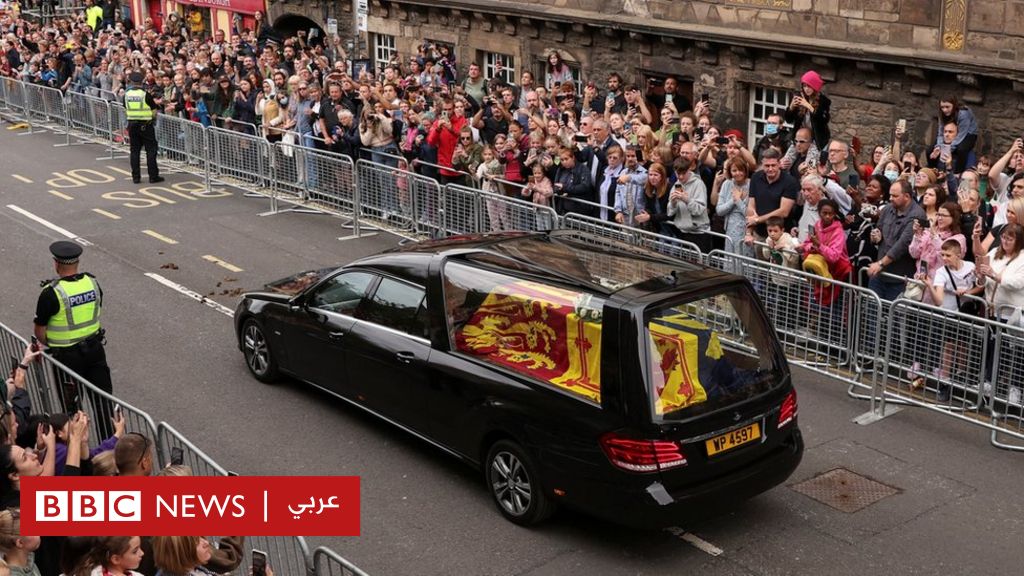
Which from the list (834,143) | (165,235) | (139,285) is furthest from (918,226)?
(165,235)

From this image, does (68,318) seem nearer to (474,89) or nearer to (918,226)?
(918,226)

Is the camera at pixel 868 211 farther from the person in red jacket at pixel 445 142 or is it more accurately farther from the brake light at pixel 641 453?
the person in red jacket at pixel 445 142

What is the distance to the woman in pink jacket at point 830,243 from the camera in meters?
11.6

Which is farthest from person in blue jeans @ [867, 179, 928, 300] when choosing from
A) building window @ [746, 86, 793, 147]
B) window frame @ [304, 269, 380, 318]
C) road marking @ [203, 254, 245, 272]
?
building window @ [746, 86, 793, 147]

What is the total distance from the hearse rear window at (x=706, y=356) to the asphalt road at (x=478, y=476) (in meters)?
1.07

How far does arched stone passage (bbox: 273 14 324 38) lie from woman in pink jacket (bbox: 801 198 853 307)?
77.3ft

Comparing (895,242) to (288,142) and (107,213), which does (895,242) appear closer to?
(288,142)

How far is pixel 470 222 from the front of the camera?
15406 millimetres

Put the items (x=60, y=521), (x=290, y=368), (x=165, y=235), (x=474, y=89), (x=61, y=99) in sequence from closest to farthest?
1. (x=60, y=521)
2. (x=290, y=368)
3. (x=165, y=235)
4. (x=474, y=89)
5. (x=61, y=99)

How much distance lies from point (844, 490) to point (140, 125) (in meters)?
14.2

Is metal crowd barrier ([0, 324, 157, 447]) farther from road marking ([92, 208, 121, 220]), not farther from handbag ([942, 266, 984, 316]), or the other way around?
road marking ([92, 208, 121, 220])

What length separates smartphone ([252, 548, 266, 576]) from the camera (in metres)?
5.98

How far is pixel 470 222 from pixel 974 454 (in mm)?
7169

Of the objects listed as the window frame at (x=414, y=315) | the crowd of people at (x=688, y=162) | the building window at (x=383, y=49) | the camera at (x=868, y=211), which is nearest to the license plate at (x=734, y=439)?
the window frame at (x=414, y=315)
